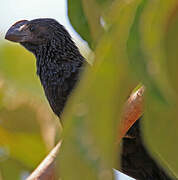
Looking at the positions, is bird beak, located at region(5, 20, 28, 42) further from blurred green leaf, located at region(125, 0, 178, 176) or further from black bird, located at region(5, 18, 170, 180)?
blurred green leaf, located at region(125, 0, 178, 176)

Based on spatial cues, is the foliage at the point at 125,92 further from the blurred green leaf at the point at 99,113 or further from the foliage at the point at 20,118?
the foliage at the point at 20,118

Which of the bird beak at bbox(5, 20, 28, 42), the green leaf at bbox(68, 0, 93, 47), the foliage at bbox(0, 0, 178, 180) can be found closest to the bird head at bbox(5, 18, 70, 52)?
the bird beak at bbox(5, 20, 28, 42)

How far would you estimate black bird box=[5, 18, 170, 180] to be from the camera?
2.37 metres

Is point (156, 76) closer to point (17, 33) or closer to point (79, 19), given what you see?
point (79, 19)

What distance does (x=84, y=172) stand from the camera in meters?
0.65

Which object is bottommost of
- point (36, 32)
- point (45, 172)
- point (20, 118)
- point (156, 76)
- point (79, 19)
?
point (20, 118)

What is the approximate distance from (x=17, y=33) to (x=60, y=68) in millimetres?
381

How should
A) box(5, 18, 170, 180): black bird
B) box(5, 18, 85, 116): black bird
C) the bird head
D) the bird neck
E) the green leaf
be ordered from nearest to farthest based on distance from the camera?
the green leaf < box(5, 18, 170, 180): black bird < box(5, 18, 85, 116): black bird < the bird neck < the bird head

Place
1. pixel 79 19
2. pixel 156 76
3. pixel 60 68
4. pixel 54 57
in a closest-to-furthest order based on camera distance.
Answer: pixel 156 76 → pixel 79 19 → pixel 60 68 → pixel 54 57

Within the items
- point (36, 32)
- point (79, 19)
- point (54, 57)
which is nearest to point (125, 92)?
point (79, 19)

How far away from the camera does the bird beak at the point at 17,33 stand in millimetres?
3014

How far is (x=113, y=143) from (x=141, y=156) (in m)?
1.80

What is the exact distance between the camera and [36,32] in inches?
128

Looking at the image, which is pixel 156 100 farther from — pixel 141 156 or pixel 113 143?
pixel 141 156
